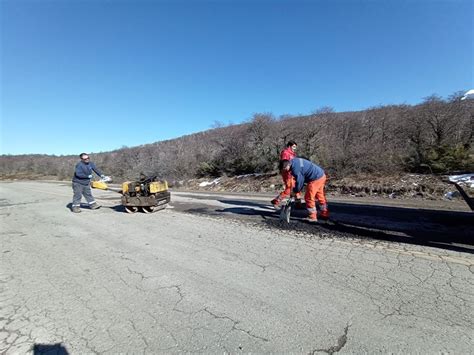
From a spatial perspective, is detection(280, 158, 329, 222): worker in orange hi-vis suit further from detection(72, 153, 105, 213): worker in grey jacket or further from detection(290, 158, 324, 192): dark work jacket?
detection(72, 153, 105, 213): worker in grey jacket

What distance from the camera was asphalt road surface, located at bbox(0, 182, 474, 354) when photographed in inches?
84.4

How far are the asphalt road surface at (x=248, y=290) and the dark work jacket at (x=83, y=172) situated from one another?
12.2 feet

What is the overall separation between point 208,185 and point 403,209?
13.3 meters

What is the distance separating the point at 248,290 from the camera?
2928mm

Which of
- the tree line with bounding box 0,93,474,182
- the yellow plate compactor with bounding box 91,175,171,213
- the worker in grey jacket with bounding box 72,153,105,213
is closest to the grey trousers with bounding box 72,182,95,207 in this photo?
the worker in grey jacket with bounding box 72,153,105,213

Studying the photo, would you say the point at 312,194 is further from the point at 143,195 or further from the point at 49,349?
the point at 143,195

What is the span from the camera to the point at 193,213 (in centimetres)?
766

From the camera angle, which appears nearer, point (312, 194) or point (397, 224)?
point (397, 224)

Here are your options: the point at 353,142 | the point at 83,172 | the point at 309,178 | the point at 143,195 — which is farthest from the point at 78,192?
the point at 353,142

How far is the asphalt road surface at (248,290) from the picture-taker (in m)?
2.14

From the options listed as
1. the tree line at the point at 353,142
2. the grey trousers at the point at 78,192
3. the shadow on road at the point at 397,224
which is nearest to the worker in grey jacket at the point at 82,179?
the grey trousers at the point at 78,192

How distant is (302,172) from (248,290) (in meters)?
3.44

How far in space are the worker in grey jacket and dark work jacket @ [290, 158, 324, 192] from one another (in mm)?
6723

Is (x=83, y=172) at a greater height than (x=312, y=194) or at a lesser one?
greater
